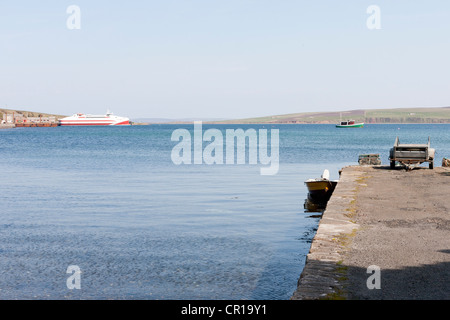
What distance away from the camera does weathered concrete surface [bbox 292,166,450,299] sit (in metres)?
8.47

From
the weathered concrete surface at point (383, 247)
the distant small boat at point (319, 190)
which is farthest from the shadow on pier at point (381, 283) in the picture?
the distant small boat at point (319, 190)

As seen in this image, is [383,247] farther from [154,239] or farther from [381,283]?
[154,239]

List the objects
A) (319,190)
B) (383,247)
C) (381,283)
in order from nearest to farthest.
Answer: (381,283) < (383,247) < (319,190)

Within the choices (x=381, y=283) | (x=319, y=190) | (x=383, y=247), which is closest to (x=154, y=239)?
(x=383, y=247)

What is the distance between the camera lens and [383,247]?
11227 mm

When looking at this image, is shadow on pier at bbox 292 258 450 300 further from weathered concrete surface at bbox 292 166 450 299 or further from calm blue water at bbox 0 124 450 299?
calm blue water at bbox 0 124 450 299

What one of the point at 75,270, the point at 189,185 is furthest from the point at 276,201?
the point at 75,270

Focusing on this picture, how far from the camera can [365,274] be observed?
921 centimetres

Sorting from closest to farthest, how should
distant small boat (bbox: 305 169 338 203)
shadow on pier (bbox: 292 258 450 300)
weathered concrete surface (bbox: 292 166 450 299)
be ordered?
1. shadow on pier (bbox: 292 258 450 300)
2. weathered concrete surface (bbox: 292 166 450 299)
3. distant small boat (bbox: 305 169 338 203)

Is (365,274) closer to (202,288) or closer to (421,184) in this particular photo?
(202,288)

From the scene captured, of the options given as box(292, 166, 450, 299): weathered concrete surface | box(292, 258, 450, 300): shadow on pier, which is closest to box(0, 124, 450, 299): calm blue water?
box(292, 166, 450, 299): weathered concrete surface

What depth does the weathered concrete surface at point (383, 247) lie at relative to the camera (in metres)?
8.47

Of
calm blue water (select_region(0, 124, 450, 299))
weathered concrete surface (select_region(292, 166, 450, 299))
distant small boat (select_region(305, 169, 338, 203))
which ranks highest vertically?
weathered concrete surface (select_region(292, 166, 450, 299))
